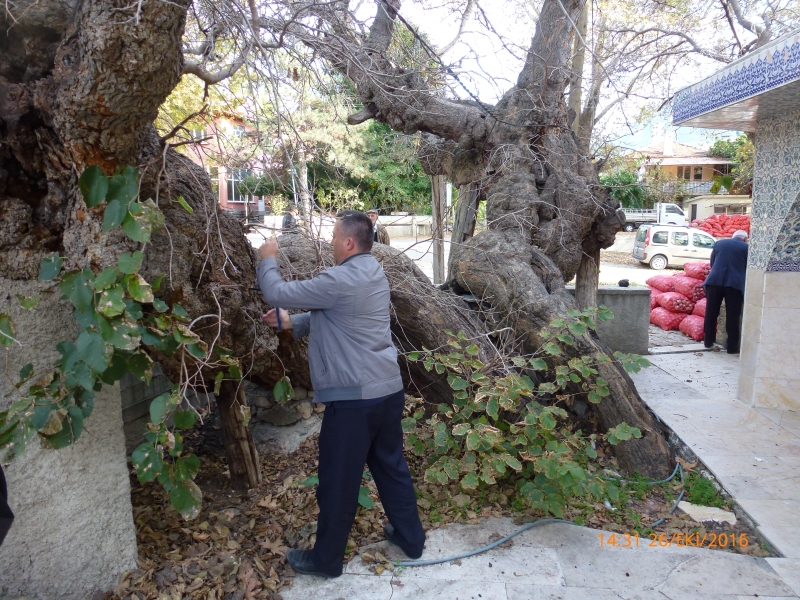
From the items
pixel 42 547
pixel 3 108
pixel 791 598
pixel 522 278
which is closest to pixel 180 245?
pixel 3 108

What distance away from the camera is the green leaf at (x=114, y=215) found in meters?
2.32

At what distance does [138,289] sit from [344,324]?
3.21 feet

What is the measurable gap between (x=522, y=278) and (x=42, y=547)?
13.2 ft

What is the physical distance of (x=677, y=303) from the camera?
9852mm

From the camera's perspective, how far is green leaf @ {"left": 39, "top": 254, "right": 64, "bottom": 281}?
7.88 ft

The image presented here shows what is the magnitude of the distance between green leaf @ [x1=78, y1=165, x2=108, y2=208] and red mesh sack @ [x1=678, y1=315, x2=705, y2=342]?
8.90m

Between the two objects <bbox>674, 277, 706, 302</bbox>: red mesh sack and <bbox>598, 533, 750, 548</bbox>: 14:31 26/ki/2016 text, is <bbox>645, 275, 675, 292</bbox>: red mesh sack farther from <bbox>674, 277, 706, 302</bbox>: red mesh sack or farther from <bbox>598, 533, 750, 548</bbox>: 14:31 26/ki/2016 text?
<bbox>598, 533, 750, 548</bbox>: 14:31 26/ki/2016 text

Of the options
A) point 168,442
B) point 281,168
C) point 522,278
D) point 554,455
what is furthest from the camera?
point 522,278

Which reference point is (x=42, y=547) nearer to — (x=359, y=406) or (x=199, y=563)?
(x=199, y=563)

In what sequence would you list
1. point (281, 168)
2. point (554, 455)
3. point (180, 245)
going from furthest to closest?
point (281, 168) → point (554, 455) → point (180, 245)

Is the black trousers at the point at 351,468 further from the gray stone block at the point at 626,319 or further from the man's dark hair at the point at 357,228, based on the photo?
the gray stone block at the point at 626,319

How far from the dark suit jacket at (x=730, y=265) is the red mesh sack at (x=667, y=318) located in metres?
1.74

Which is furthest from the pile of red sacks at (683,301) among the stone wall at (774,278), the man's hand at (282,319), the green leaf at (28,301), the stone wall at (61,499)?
the green leaf at (28,301)

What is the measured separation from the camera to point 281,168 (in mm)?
4188
